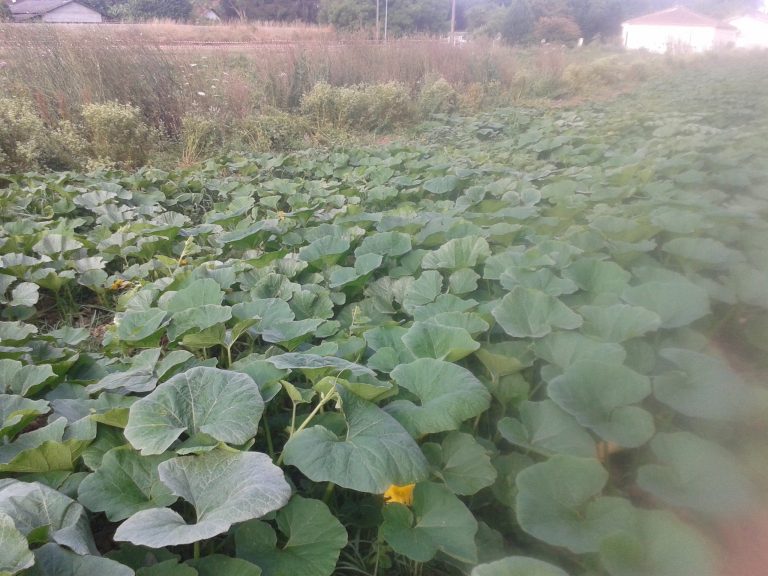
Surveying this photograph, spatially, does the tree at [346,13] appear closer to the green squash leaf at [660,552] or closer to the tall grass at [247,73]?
the tall grass at [247,73]

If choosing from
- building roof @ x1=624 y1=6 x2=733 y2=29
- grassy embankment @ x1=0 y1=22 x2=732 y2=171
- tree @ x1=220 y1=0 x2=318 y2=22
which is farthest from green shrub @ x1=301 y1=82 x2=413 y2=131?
tree @ x1=220 y1=0 x2=318 y2=22

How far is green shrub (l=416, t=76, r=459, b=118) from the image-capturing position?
8312mm

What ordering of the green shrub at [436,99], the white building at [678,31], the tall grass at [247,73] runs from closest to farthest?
the white building at [678,31], the tall grass at [247,73], the green shrub at [436,99]

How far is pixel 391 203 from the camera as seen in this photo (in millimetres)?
3381

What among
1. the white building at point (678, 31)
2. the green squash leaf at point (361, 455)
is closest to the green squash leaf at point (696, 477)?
the green squash leaf at point (361, 455)

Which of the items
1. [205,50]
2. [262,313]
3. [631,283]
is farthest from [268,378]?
[205,50]

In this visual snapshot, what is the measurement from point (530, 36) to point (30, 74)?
5826 millimetres

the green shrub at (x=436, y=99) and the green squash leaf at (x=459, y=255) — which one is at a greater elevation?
the green shrub at (x=436, y=99)

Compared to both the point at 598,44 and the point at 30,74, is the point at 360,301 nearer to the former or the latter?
the point at 598,44

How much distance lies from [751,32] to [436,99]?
6777 millimetres

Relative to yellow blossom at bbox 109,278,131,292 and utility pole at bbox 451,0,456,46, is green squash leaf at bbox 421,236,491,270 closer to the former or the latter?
yellow blossom at bbox 109,278,131,292

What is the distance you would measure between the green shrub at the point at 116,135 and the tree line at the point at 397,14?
150 inches

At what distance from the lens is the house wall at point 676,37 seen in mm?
2582

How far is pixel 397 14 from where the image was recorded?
467 inches
